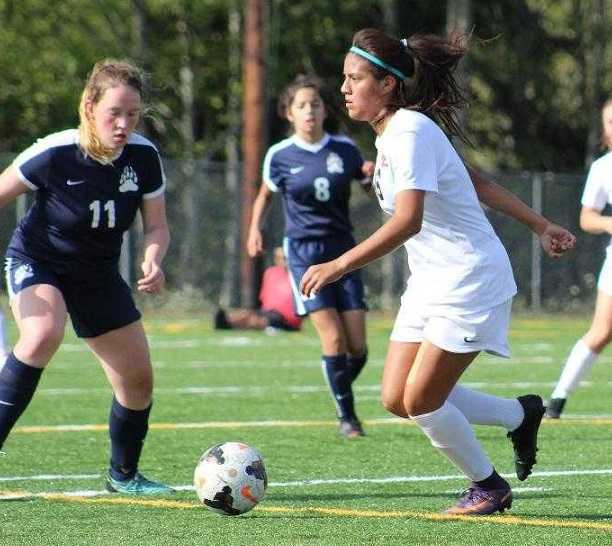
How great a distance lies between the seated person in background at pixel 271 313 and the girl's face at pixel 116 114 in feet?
41.4

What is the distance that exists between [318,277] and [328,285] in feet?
13.1

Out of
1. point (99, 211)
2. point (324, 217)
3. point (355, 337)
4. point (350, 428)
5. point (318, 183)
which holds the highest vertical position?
point (99, 211)

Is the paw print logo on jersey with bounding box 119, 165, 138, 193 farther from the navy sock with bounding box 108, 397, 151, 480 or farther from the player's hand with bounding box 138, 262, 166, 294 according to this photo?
the navy sock with bounding box 108, 397, 151, 480

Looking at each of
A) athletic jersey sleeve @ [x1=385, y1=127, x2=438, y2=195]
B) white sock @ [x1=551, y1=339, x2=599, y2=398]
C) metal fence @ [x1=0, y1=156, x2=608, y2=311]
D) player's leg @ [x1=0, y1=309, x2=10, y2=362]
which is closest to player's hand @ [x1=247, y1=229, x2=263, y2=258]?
player's leg @ [x1=0, y1=309, x2=10, y2=362]

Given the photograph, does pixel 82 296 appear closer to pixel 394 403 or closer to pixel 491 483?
pixel 394 403

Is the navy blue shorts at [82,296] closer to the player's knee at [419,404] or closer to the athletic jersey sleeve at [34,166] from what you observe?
the athletic jersey sleeve at [34,166]

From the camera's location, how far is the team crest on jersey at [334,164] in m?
10.2

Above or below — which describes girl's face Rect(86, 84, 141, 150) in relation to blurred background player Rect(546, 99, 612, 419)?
above

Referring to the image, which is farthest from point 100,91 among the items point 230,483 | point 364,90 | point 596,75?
point 596,75

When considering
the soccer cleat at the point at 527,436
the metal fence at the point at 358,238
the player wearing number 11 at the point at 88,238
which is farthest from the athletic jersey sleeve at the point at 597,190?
the metal fence at the point at 358,238

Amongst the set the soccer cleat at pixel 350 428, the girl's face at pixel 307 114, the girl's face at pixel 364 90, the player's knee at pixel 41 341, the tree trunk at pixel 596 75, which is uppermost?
the girl's face at pixel 364 90

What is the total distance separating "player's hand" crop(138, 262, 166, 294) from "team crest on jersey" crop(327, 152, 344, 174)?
10.8ft

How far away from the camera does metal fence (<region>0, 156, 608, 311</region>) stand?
80.5 feet

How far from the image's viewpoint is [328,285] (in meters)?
9.88
